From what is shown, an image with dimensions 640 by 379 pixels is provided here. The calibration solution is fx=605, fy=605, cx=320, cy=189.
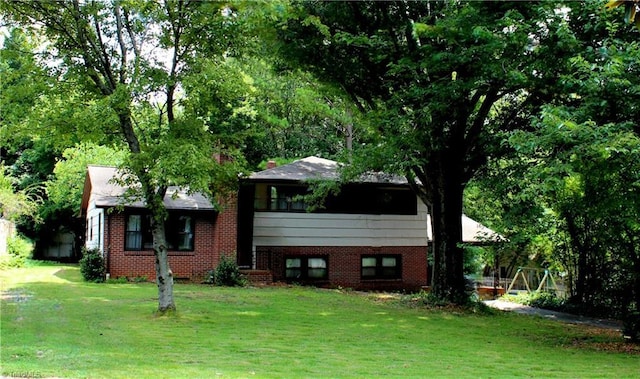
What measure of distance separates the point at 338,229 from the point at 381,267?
246cm

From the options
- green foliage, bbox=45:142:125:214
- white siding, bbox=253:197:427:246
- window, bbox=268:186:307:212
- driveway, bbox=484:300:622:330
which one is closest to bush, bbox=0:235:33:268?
green foliage, bbox=45:142:125:214

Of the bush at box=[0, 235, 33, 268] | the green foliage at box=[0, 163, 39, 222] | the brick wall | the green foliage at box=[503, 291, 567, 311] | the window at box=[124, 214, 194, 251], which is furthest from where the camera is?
the green foliage at box=[0, 163, 39, 222]

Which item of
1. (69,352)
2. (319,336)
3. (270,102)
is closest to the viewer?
(69,352)

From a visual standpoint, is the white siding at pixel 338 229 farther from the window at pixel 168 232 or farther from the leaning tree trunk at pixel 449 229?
the leaning tree trunk at pixel 449 229

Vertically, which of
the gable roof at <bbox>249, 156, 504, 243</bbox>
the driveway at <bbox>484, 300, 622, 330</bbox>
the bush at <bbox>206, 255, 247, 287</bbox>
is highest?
the gable roof at <bbox>249, 156, 504, 243</bbox>

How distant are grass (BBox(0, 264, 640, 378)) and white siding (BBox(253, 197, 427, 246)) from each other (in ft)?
19.7

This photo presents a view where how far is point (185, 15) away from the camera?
12.0 m

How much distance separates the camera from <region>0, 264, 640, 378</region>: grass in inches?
300

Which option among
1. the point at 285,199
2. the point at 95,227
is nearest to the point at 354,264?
the point at 285,199

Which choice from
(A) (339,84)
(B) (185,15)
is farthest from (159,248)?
(A) (339,84)

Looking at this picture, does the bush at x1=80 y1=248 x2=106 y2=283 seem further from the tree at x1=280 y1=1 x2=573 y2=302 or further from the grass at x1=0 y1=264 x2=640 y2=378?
the tree at x1=280 y1=1 x2=573 y2=302

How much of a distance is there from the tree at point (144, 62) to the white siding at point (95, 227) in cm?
1092

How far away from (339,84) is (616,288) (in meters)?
9.94

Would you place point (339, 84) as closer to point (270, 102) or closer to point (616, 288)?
point (616, 288)
